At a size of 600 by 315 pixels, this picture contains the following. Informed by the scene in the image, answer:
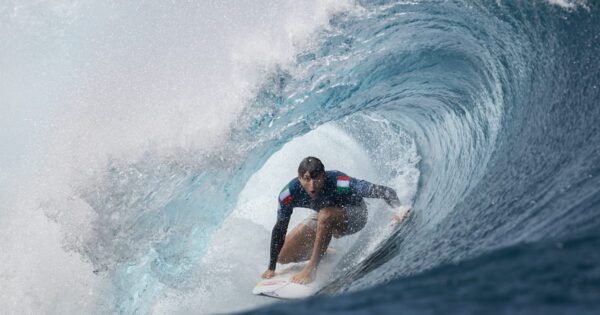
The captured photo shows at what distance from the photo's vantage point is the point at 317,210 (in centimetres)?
541

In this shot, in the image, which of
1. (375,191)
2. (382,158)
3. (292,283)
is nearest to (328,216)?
(375,191)

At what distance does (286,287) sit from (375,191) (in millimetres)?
1212

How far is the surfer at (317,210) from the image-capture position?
4902mm

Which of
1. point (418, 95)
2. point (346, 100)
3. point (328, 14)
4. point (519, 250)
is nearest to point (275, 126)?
point (346, 100)

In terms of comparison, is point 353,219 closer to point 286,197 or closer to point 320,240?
point 320,240

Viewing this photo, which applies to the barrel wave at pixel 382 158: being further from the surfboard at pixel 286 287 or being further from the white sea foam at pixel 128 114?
the surfboard at pixel 286 287

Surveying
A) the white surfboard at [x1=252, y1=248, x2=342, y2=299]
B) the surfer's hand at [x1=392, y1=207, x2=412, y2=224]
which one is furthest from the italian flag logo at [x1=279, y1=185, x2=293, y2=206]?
the surfer's hand at [x1=392, y1=207, x2=412, y2=224]

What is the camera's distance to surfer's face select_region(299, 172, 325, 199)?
4.68m

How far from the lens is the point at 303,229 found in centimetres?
557

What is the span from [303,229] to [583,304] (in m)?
4.52

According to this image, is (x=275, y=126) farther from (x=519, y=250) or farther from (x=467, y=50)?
(x=519, y=250)

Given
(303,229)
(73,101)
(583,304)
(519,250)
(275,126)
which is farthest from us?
(73,101)

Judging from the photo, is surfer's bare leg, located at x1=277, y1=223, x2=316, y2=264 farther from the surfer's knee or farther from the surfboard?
the surfer's knee

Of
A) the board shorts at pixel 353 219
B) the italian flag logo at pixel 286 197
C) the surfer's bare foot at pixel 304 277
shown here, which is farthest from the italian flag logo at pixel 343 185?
the surfer's bare foot at pixel 304 277
